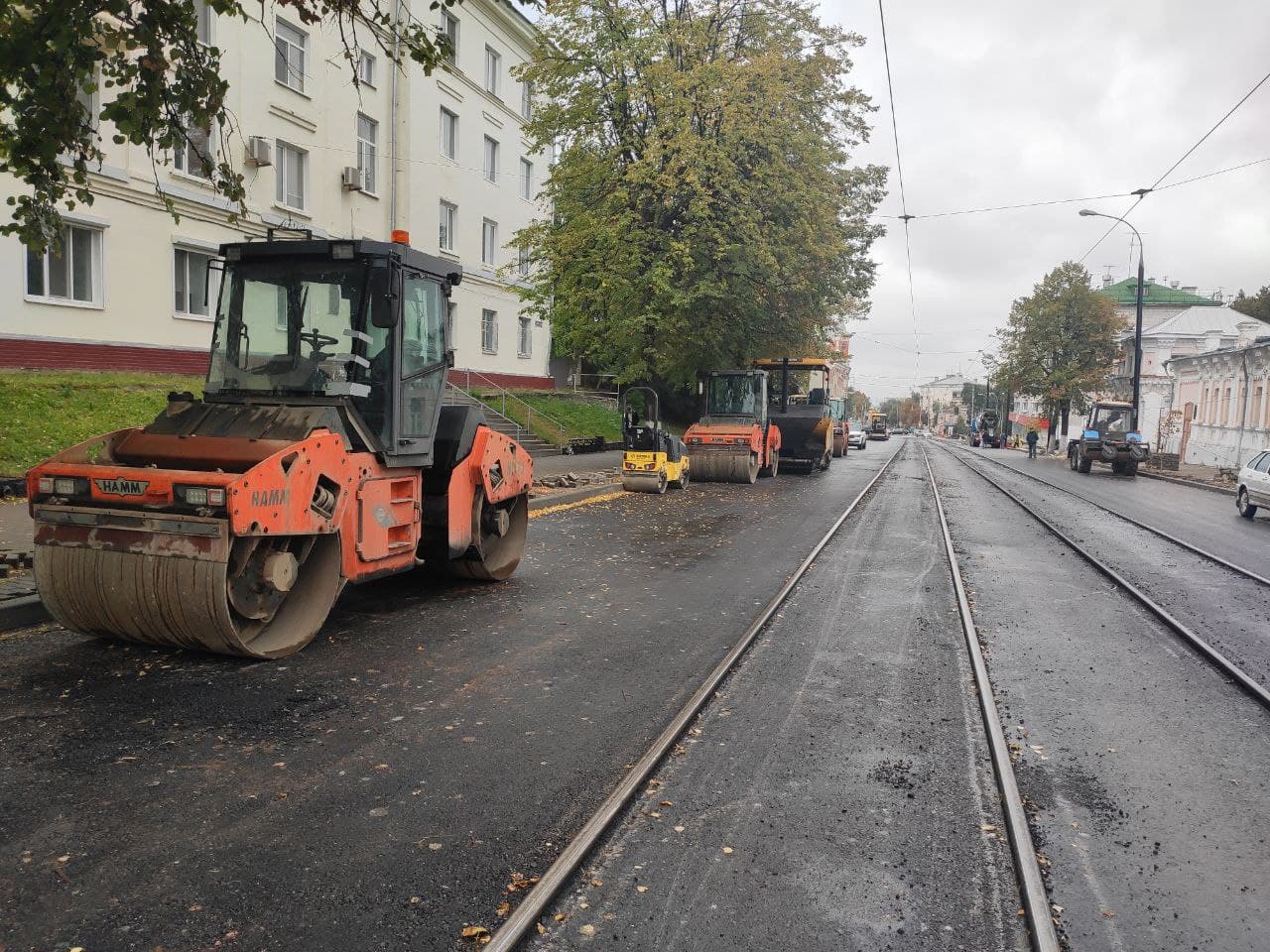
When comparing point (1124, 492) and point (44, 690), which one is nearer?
point (44, 690)

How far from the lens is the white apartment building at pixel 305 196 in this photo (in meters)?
17.3

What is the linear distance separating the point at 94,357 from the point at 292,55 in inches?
391

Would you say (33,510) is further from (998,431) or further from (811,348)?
(998,431)

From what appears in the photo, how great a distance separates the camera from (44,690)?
16.5 ft

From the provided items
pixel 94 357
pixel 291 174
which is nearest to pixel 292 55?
pixel 291 174

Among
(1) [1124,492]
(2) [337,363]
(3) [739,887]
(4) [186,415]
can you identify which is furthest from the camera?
(1) [1124,492]

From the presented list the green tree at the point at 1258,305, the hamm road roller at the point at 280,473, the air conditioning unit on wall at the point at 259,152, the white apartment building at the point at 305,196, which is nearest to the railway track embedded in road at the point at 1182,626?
the hamm road roller at the point at 280,473

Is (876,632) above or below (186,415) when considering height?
below

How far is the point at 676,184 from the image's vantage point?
2073 centimetres

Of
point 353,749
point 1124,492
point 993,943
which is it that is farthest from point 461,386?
point 993,943

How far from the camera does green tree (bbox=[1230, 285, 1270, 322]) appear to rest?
68.4 meters

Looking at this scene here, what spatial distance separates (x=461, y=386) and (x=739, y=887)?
1043 inches

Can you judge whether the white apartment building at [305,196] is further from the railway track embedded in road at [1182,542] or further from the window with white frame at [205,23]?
the railway track embedded in road at [1182,542]

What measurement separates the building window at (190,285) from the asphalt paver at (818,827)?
18.1 meters
